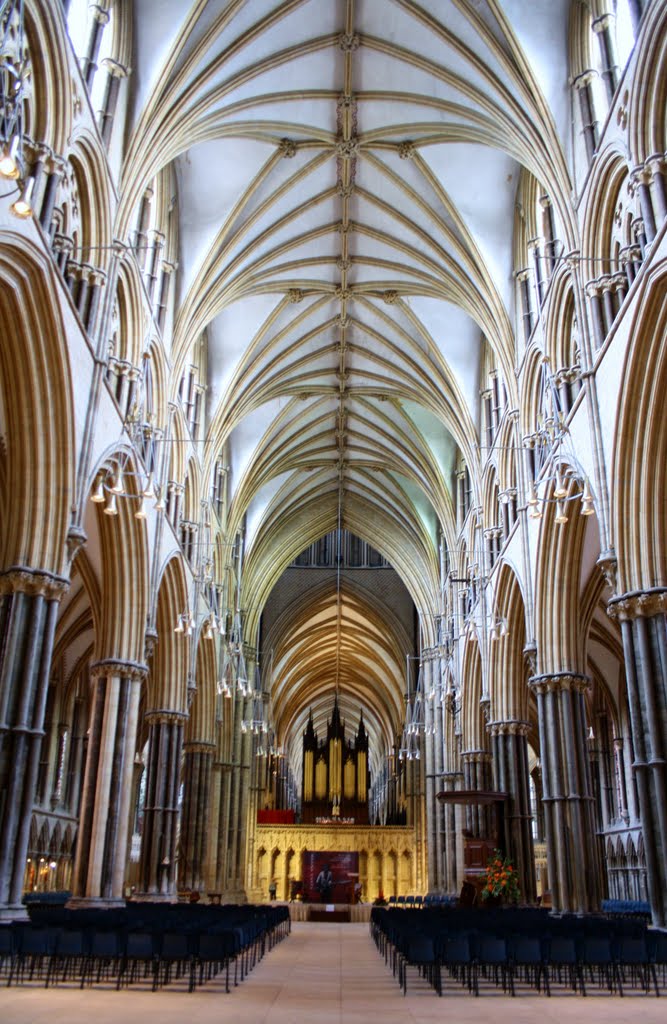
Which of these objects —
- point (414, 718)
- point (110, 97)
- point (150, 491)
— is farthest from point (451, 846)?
point (110, 97)

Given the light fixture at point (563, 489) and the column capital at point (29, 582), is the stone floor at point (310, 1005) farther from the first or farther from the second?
the light fixture at point (563, 489)

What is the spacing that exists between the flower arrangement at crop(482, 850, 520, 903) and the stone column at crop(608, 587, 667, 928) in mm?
7945

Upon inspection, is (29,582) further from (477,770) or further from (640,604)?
(477,770)

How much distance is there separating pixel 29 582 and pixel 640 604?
31.8 ft

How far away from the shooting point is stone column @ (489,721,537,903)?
23.5 meters

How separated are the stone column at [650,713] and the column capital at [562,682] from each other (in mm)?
5263

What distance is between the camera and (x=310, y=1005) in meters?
9.83

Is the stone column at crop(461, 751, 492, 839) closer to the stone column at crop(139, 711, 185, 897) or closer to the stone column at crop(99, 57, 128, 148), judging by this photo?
the stone column at crop(139, 711, 185, 897)

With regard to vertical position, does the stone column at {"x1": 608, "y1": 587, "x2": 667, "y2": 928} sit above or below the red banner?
above

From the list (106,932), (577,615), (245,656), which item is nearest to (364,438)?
(245,656)

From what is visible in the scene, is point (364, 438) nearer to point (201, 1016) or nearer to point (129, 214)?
point (129, 214)

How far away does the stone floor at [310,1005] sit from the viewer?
868 cm

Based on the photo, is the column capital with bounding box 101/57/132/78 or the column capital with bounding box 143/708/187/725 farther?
the column capital with bounding box 143/708/187/725

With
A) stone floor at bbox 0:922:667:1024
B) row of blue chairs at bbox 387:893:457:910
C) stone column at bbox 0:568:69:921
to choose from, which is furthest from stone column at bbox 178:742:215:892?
stone floor at bbox 0:922:667:1024
